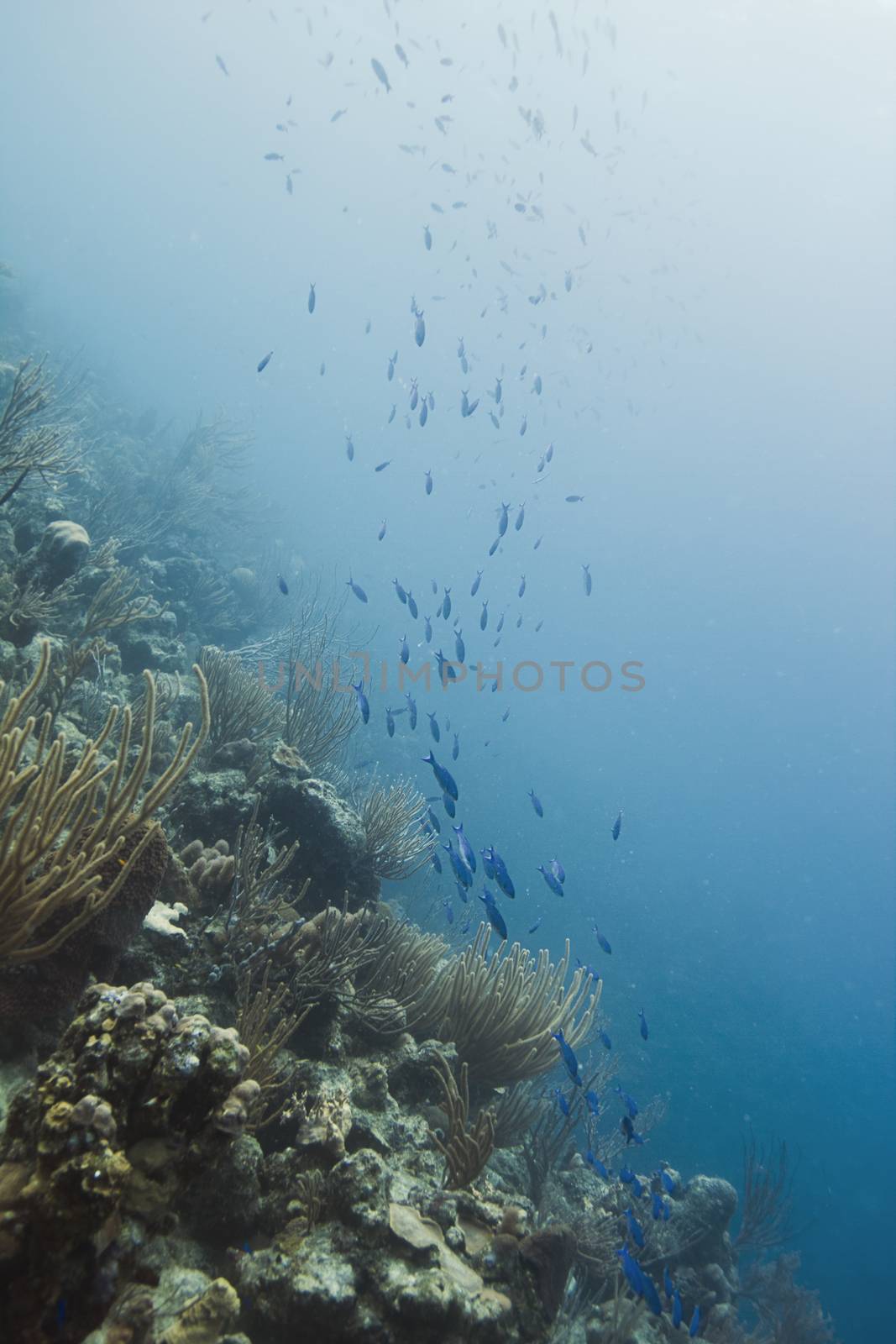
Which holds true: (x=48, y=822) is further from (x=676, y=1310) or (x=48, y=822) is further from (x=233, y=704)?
(x=676, y=1310)

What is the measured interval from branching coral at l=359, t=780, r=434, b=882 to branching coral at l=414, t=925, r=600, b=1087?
1.37m

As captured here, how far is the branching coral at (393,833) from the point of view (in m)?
6.38

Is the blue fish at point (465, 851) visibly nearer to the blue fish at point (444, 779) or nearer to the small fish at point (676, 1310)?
the blue fish at point (444, 779)

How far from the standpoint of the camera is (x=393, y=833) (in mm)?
6496

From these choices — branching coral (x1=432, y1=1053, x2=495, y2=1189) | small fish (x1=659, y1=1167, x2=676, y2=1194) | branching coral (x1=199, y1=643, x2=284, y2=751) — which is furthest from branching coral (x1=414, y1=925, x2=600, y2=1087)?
branching coral (x1=199, y1=643, x2=284, y2=751)

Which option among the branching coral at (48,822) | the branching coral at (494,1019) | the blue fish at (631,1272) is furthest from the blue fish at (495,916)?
the branching coral at (48,822)

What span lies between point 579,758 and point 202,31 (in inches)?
3429

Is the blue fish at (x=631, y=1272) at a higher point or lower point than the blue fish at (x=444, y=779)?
lower

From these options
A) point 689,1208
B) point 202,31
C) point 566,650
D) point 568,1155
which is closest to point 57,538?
point 568,1155

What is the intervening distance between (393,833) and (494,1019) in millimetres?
2082

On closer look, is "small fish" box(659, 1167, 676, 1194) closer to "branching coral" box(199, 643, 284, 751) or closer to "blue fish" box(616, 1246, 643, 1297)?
"blue fish" box(616, 1246, 643, 1297)

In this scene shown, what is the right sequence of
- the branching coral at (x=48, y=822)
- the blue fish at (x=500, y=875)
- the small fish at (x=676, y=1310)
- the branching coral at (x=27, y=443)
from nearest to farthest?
the branching coral at (x=48, y=822)
the blue fish at (x=500, y=875)
the branching coral at (x=27, y=443)
the small fish at (x=676, y=1310)

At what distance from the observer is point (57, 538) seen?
6.20m

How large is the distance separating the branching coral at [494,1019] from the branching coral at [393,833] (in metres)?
1.37
